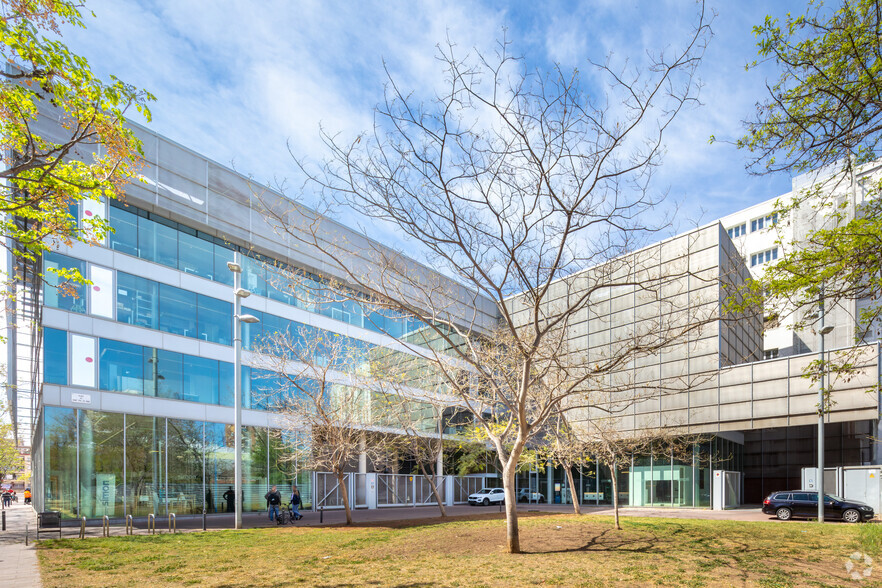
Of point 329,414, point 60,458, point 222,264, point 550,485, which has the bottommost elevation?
point 550,485

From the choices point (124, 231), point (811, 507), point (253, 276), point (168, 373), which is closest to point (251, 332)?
point (253, 276)

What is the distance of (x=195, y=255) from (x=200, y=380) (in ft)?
19.2

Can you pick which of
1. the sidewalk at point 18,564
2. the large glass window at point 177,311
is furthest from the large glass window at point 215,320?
the sidewalk at point 18,564

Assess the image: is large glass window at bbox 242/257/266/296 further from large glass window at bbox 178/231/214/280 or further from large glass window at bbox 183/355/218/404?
large glass window at bbox 183/355/218/404

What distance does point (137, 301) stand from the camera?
84.9 ft

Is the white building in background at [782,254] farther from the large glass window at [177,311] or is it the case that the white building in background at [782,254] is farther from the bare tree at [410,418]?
the large glass window at [177,311]

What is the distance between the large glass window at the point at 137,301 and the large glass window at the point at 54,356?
2.46 meters

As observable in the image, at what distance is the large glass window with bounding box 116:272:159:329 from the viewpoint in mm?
25281

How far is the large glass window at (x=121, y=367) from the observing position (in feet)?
80.1

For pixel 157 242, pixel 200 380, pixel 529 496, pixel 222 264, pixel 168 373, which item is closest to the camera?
pixel 168 373

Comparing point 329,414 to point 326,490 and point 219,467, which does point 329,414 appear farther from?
point 326,490

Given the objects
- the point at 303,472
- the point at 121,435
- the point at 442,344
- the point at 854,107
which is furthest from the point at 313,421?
the point at 442,344

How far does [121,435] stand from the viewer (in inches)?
973

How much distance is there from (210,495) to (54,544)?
12.9 metres
